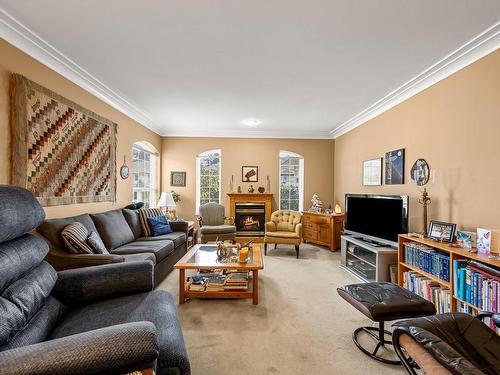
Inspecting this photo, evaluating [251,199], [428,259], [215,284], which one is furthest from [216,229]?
[428,259]

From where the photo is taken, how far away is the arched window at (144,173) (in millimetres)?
5301

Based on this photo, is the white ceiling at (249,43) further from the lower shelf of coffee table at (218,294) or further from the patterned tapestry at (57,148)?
the lower shelf of coffee table at (218,294)

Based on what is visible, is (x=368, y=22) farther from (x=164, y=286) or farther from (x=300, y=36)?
(x=164, y=286)

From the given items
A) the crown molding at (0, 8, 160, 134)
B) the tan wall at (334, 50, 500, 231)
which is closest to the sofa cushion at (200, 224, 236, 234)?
the crown molding at (0, 8, 160, 134)

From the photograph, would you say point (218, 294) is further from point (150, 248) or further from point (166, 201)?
point (166, 201)

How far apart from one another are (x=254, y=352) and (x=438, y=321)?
1275 millimetres

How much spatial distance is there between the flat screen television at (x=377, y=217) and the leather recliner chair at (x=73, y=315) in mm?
2878

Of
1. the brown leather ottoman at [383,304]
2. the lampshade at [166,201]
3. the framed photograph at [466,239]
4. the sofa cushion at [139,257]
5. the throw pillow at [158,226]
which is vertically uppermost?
the lampshade at [166,201]

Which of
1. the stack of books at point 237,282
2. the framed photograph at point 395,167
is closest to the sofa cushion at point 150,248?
the stack of books at point 237,282

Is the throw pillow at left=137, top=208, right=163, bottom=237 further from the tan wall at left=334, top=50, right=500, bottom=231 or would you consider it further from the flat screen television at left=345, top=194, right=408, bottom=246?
the tan wall at left=334, top=50, right=500, bottom=231

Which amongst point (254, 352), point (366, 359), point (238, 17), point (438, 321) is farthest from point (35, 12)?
point (366, 359)

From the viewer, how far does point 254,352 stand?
204 centimetres

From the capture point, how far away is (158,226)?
4.30 meters

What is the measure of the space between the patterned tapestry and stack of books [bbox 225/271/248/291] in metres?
2.12
